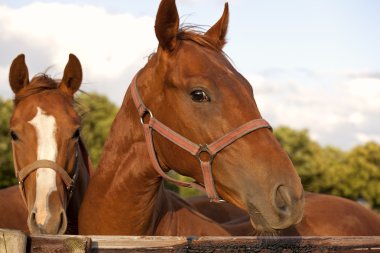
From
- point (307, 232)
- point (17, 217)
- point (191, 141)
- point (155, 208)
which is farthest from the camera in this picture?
point (17, 217)

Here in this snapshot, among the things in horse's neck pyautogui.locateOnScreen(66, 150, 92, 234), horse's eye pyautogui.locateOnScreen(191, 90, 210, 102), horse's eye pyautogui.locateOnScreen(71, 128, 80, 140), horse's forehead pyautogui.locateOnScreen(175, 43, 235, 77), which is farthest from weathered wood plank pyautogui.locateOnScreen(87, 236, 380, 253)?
horse's eye pyautogui.locateOnScreen(71, 128, 80, 140)

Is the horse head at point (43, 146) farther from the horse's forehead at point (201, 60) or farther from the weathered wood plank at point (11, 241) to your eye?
the horse's forehead at point (201, 60)

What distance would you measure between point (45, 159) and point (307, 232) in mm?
2490

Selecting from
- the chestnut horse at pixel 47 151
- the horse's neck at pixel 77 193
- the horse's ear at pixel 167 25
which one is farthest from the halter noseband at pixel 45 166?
the horse's ear at pixel 167 25

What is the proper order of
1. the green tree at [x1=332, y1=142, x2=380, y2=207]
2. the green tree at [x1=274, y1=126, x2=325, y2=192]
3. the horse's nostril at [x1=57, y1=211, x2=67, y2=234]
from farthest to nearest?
the green tree at [x1=332, y1=142, x2=380, y2=207] < the green tree at [x1=274, y1=126, x2=325, y2=192] < the horse's nostril at [x1=57, y1=211, x2=67, y2=234]

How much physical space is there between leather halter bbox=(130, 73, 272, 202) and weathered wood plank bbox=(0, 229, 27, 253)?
120 cm

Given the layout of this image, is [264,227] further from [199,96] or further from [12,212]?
[12,212]

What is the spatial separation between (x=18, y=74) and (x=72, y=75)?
512 millimetres

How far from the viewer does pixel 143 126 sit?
3.77 meters

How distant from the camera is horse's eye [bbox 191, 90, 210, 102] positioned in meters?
3.37

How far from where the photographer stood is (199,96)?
339 centimetres

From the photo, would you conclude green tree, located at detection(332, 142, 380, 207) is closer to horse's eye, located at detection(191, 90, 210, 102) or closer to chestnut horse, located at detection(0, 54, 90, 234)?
chestnut horse, located at detection(0, 54, 90, 234)

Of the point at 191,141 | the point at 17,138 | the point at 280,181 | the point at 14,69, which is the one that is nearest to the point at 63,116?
the point at 17,138

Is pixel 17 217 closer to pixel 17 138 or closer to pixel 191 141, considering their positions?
pixel 17 138
